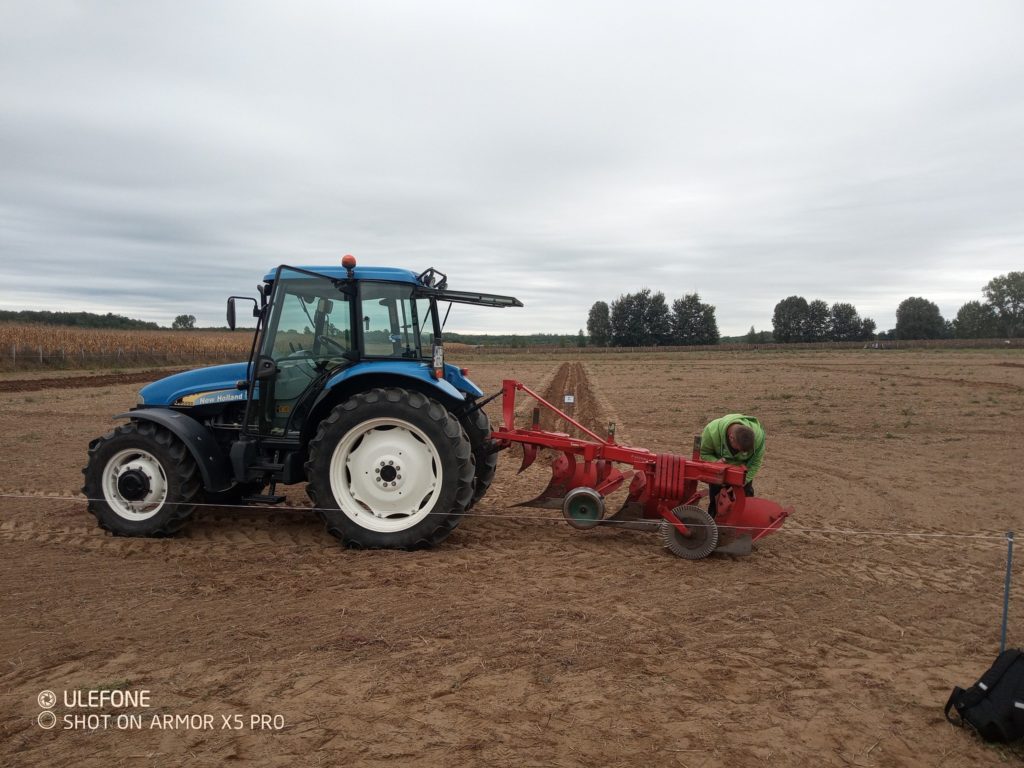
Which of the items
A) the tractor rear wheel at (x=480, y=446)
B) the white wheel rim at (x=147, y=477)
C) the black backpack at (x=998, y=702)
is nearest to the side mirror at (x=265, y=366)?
the white wheel rim at (x=147, y=477)

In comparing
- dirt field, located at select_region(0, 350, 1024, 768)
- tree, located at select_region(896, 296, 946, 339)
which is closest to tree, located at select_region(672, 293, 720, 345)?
tree, located at select_region(896, 296, 946, 339)

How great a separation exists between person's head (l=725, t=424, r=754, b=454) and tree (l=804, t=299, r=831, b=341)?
98521 mm

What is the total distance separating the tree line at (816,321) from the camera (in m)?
91.6

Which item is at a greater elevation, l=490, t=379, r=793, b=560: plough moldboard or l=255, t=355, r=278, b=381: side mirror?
l=255, t=355, r=278, b=381: side mirror

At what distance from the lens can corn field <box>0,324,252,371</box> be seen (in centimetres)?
2831

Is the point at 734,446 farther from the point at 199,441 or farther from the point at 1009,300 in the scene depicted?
the point at 1009,300

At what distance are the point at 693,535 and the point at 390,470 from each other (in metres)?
2.52

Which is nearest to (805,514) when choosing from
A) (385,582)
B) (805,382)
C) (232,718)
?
(385,582)

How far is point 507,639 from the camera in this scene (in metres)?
3.77

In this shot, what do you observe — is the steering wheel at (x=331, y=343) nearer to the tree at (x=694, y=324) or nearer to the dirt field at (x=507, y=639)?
the dirt field at (x=507, y=639)

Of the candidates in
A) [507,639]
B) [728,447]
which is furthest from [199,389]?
[728,447]

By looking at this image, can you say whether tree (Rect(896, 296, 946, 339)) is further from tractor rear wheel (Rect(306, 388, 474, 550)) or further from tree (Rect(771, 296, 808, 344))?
tractor rear wheel (Rect(306, 388, 474, 550))

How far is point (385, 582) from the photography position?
15.1 feet

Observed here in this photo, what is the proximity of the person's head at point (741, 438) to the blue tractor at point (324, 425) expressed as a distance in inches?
86.3
